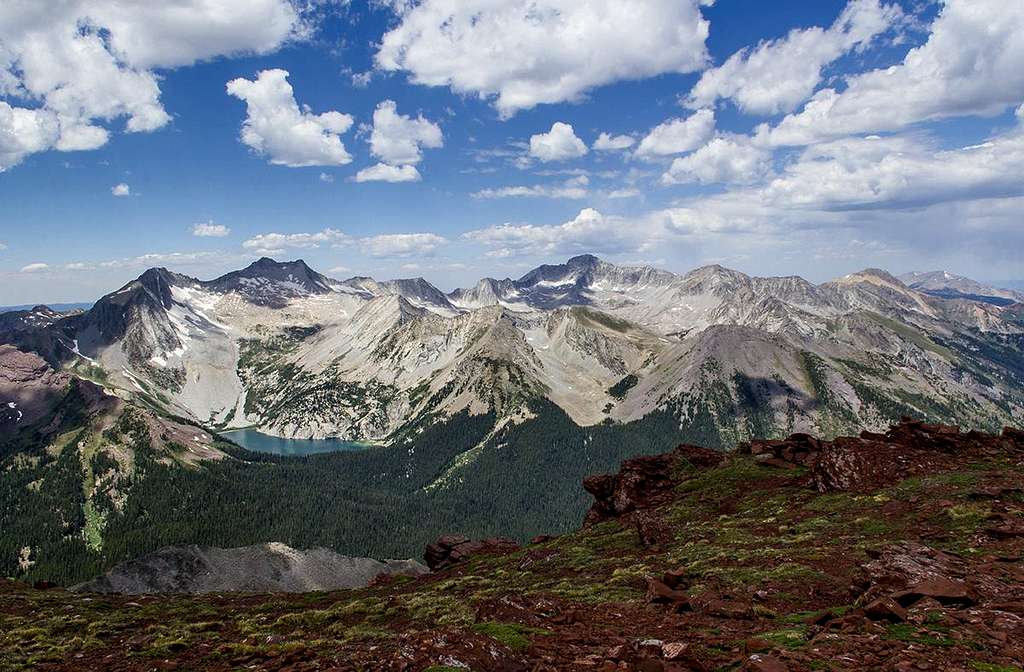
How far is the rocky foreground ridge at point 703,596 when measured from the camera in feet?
69.1

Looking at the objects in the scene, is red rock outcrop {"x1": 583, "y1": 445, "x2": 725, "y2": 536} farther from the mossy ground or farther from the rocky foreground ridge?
the mossy ground

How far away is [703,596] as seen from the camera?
3050 cm

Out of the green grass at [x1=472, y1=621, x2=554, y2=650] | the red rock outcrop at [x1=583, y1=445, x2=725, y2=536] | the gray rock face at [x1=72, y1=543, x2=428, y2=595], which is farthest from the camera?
the gray rock face at [x1=72, y1=543, x2=428, y2=595]

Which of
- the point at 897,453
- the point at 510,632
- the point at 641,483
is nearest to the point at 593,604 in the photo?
the point at 510,632

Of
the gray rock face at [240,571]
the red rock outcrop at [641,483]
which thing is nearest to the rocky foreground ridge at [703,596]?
the red rock outcrop at [641,483]

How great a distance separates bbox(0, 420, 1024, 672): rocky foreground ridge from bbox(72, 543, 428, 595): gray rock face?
53.6 meters

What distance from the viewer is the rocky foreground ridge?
21.1 meters

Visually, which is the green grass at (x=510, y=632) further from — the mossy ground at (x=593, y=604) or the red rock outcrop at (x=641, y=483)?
the red rock outcrop at (x=641, y=483)

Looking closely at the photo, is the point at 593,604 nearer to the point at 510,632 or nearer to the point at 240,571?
the point at 510,632

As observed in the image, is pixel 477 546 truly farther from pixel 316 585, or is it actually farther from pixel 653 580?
pixel 316 585

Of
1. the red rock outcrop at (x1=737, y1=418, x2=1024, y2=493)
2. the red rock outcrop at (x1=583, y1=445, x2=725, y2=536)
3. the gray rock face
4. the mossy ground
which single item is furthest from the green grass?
the gray rock face

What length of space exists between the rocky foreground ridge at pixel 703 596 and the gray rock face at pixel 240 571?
176ft

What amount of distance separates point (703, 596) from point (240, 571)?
14512cm

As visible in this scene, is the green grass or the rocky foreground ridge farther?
the green grass
